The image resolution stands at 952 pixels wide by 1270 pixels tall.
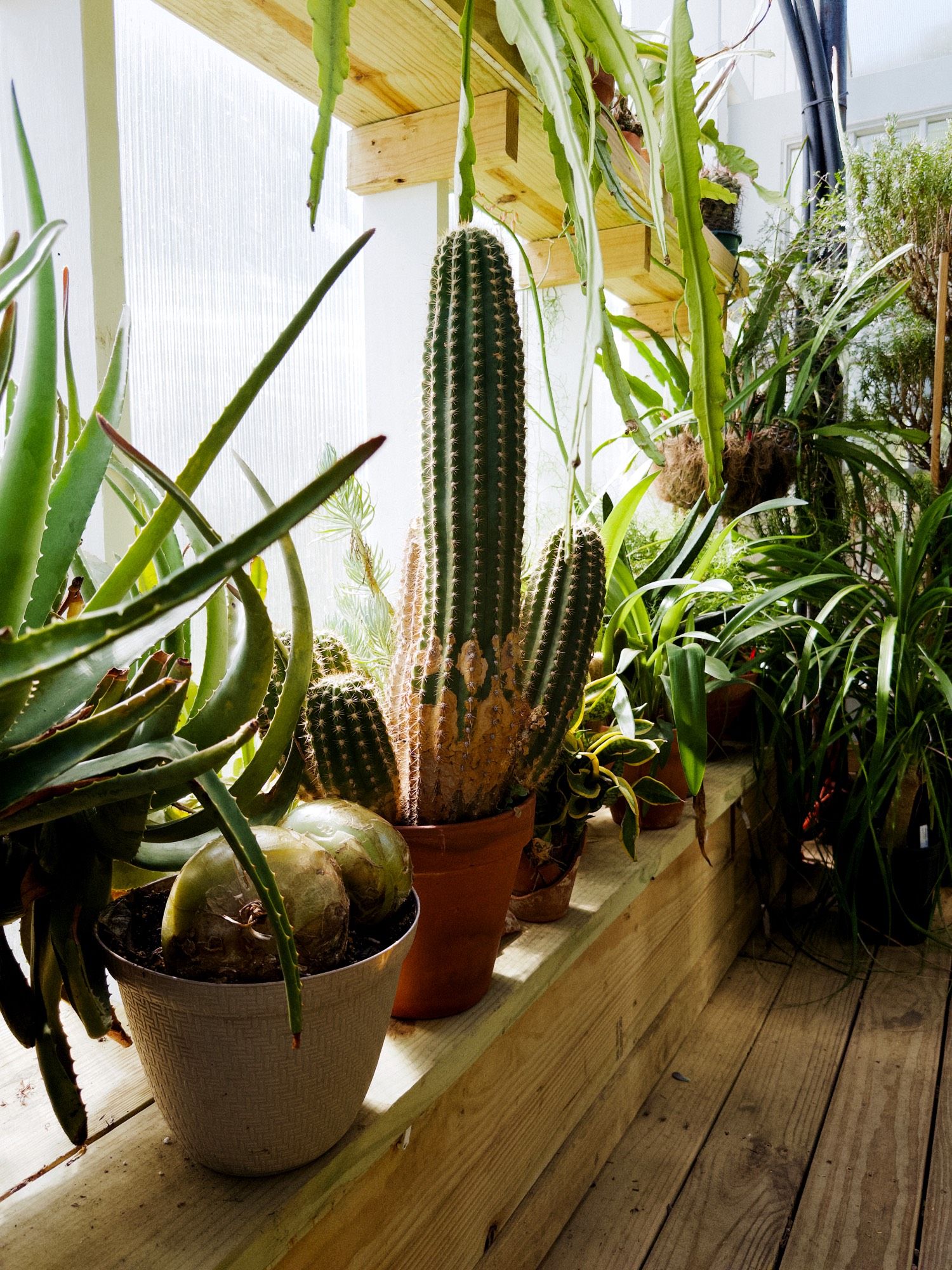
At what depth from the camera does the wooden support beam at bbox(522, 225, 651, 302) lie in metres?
1.52

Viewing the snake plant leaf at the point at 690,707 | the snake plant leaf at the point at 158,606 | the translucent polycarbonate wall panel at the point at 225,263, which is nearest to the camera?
the snake plant leaf at the point at 158,606

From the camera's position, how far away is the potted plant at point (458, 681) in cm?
63

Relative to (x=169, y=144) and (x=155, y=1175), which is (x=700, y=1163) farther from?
(x=169, y=144)

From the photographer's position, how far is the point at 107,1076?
60cm

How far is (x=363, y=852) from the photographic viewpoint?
0.50 m

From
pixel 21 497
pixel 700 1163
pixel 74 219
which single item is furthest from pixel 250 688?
pixel 700 1163

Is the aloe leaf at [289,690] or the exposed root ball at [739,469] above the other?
the exposed root ball at [739,469]

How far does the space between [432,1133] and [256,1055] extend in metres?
0.30

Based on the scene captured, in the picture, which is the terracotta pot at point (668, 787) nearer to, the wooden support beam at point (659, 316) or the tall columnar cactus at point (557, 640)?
the tall columnar cactus at point (557, 640)

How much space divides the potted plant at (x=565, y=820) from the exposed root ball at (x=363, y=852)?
33cm

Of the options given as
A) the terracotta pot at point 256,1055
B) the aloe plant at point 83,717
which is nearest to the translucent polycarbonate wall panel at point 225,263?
the aloe plant at point 83,717

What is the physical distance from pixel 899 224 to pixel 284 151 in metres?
1.39

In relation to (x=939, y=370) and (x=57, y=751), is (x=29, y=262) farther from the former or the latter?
(x=939, y=370)

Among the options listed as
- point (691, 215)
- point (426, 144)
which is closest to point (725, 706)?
point (426, 144)
